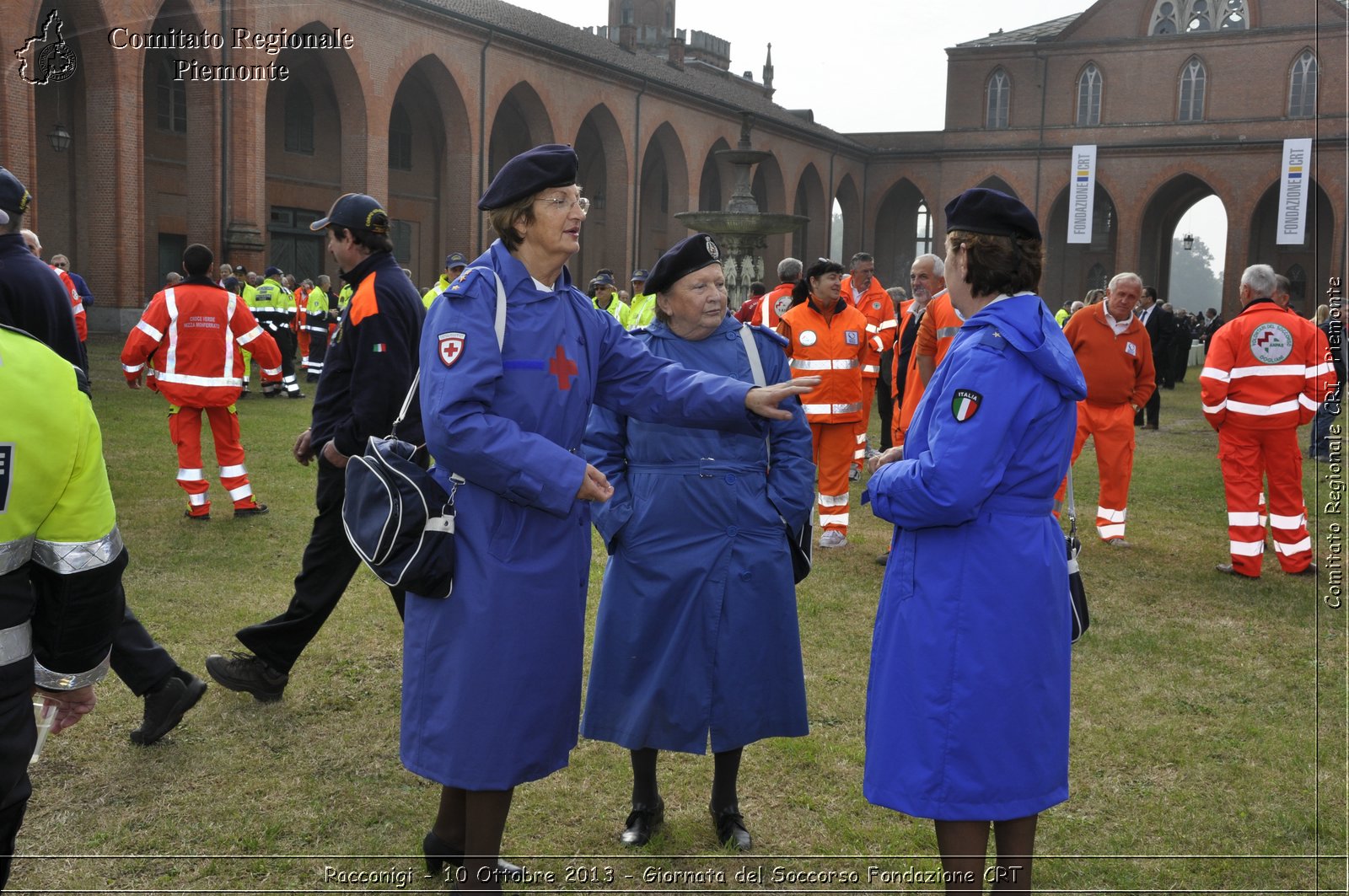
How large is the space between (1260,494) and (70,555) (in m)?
8.03

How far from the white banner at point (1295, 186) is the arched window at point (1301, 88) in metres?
3.77

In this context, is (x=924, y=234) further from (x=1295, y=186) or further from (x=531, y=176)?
(x=531, y=176)

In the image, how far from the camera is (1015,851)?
291 cm

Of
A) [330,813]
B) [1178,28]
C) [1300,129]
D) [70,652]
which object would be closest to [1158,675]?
[330,813]

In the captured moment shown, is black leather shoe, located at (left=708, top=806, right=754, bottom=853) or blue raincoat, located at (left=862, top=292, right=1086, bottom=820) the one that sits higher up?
blue raincoat, located at (left=862, top=292, right=1086, bottom=820)

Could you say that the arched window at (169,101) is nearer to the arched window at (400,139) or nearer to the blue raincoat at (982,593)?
the arched window at (400,139)

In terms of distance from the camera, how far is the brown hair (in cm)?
290

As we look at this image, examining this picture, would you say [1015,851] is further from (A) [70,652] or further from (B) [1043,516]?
(A) [70,652]

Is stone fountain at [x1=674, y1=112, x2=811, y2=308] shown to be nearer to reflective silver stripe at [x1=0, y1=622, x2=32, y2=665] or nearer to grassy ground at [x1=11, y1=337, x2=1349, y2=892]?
grassy ground at [x1=11, y1=337, x2=1349, y2=892]

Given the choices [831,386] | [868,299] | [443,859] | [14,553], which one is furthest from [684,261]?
[868,299]

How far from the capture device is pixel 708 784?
447cm

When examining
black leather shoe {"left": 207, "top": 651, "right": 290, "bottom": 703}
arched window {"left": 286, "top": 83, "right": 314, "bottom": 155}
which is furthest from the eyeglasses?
arched window {"left": 286, "top": 83, "right": 314, "bottom": 155}

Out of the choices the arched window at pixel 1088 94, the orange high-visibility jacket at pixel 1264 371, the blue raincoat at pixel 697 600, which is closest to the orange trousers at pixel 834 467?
the orange high-visibility jacket at pixel 1264 371

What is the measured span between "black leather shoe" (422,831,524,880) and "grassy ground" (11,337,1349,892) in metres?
A: 0.07
